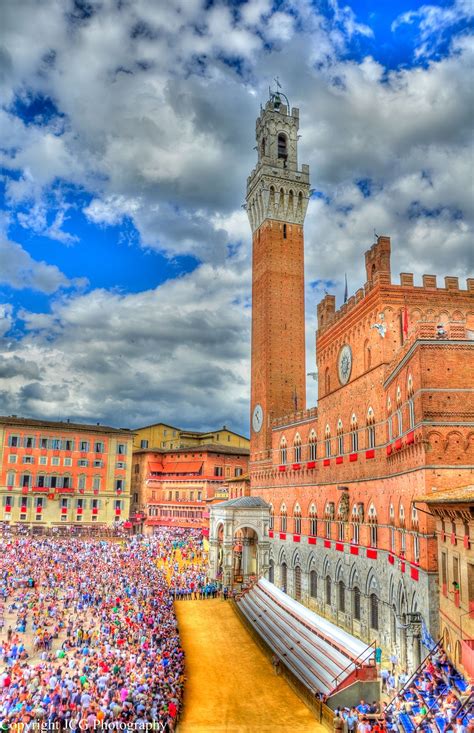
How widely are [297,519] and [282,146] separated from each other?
46.8 m

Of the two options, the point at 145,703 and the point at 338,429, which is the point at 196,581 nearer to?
the point at 338,429

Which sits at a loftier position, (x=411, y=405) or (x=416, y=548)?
(x=411, y=405)

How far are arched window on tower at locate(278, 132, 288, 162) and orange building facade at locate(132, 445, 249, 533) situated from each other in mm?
44646

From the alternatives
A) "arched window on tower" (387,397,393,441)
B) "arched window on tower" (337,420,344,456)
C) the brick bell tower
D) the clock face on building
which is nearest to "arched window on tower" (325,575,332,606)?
"arched window on tower" (337,420,344,456)

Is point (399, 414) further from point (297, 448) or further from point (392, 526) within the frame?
point (297, 448)

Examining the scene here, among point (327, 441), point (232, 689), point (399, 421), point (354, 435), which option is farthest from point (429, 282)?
point (232, 689)

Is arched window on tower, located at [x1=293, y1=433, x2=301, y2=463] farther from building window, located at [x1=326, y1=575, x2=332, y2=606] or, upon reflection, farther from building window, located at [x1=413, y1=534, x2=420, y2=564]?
building window, located at [x1=413, y1=534, x2=420, y2=564]

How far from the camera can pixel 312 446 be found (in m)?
49.2

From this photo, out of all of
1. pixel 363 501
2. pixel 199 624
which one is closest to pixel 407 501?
pixel 363 501

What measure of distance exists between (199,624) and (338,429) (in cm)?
1613

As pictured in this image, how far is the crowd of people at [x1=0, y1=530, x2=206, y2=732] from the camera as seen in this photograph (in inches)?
862

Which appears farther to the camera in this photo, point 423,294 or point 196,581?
point 196,581

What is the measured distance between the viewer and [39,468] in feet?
271

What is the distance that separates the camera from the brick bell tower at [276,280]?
64750 mm
